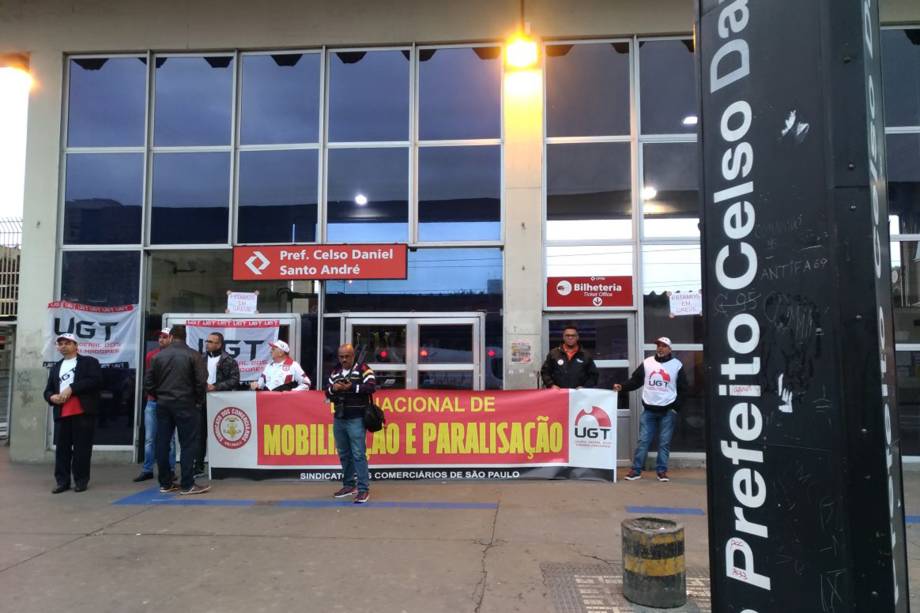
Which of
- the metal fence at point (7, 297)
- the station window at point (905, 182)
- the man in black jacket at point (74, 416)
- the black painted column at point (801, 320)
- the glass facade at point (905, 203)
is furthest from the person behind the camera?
the metal fence at point (7, 297)

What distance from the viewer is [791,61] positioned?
2.16m

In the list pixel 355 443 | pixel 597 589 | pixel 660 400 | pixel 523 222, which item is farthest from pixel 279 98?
pixel 597 589

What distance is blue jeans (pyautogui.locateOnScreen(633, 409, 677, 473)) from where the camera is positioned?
297 inches

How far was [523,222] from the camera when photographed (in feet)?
29.1

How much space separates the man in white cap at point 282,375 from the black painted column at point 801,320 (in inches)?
249

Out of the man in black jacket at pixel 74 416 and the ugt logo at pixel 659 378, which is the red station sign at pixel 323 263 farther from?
the ugt logo at pixel 659 378

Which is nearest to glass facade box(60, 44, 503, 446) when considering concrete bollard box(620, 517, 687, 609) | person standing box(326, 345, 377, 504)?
person standing box(326, 345, 377, 504)

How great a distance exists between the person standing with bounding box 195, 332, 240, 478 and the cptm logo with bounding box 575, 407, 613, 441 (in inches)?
173

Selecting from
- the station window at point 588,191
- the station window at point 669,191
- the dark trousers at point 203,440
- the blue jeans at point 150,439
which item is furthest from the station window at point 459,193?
the blue jeans at point 150,439

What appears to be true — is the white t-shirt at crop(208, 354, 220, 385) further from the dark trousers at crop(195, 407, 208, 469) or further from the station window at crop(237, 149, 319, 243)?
the station window at crop(237, 149, 319, 243)

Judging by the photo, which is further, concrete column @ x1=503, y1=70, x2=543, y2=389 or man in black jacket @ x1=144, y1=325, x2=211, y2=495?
concrete column @ x1=503, y1=70, x2=543, y2=389

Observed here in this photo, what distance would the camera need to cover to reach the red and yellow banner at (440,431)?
24.4 feet

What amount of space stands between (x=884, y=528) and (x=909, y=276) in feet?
27.5

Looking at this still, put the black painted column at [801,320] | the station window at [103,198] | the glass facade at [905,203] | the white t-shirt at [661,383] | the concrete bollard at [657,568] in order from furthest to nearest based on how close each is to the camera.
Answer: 1. the station window at [103,198]
2. the glass facade at [905,203]
3. the white t-shirt at [661,383]
4. the concrete bollard at [657,568]
5. the black painted column at [801,320]
